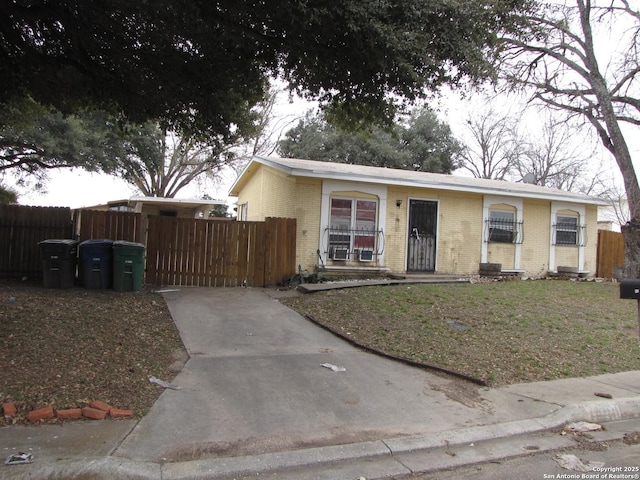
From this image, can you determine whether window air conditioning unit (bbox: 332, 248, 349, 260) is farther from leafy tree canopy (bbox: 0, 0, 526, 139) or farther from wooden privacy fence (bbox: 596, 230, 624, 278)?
wooden privacy fence (bbox: 596, 230, 624, 278)

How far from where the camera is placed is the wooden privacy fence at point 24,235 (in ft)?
35.9

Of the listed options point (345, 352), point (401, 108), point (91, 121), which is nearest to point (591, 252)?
point (401, 108)

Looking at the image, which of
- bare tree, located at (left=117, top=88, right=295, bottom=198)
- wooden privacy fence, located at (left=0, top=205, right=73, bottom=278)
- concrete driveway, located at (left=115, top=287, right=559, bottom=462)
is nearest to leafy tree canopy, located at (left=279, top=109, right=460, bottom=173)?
bare tree, located at (left=117, top=88, right=295, bottom=198)

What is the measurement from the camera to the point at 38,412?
416 cm

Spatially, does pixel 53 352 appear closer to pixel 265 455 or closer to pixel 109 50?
pixel 265 455

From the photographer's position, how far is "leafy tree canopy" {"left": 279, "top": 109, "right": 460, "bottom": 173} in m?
31.4

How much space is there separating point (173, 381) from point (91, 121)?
69.7ft

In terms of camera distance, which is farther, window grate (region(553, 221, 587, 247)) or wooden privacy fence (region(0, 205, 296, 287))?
window grate (region(553, 221, 587, 247))

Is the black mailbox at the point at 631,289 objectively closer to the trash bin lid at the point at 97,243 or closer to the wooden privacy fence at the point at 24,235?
the trash bin lid at the point at 97,243

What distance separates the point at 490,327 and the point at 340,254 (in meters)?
5.67

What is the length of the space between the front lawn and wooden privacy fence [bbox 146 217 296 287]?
201 centimetres

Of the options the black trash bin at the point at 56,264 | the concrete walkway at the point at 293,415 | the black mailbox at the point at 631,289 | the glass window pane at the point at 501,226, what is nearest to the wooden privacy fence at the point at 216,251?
the black trash bin at the point at 56,264

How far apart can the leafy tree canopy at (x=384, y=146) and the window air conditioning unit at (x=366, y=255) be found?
17.5m

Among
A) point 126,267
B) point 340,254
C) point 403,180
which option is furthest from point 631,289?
point 126,267
